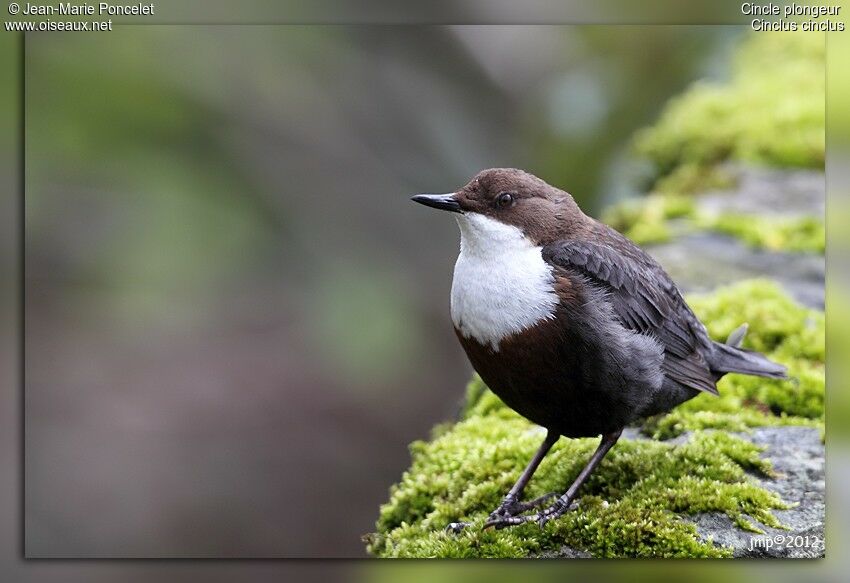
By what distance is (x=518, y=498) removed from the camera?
10.7 feet

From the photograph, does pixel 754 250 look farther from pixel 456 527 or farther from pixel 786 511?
pixel 456 527

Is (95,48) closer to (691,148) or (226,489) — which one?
(226,489)

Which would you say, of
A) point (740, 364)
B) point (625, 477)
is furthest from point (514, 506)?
point (740, 364)

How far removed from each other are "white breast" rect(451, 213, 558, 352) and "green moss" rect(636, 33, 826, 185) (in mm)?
1929

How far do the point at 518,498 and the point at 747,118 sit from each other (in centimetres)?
255

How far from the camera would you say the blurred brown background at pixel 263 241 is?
12.4 feet

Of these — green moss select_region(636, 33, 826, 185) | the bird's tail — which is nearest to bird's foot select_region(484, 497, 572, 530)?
the bird's tail

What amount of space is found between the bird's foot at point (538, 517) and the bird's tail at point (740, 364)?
724 mm

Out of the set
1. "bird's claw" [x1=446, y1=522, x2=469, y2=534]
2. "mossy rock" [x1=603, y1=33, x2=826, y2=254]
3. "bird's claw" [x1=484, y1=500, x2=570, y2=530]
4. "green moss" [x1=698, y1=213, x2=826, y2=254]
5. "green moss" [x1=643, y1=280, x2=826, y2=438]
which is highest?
"mossy rock" [x1=603, y1=33, x2=826, y2=254]

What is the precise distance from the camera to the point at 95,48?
3777mm

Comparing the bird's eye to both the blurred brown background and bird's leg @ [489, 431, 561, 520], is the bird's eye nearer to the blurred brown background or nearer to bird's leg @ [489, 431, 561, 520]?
bird's leg @ [489, 431, 561, 520]

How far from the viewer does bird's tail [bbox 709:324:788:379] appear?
132 inches

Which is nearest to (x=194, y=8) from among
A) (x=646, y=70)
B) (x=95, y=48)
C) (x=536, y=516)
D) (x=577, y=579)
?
(x=95, y=48)

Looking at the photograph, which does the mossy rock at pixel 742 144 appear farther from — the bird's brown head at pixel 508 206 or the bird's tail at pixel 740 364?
the bird's brown head at pixel 508 206
